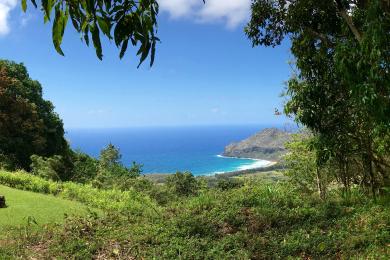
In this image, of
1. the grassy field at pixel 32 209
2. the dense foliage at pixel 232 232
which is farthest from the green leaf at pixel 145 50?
the grassy field at pixel 32 209

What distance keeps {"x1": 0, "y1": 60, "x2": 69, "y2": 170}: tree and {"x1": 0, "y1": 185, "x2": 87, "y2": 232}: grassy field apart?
13.0 m

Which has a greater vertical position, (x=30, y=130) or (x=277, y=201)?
(x=30, y=130)

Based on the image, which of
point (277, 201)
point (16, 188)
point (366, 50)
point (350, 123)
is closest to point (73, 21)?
point (366, 50)

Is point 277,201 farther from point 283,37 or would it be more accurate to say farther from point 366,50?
point 366,50

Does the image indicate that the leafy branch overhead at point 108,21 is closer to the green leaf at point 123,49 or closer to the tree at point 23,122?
the green leaf at point 123,49

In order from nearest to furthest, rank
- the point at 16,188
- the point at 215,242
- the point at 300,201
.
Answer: the point at 215,242 → the point at 300,201 → the point at 16,188

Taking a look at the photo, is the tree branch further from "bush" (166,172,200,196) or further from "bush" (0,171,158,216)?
"bush" (166,172,200,196)

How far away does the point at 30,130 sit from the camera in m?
27.8

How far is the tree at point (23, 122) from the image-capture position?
26.8 metres

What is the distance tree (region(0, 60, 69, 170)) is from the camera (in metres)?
26.8

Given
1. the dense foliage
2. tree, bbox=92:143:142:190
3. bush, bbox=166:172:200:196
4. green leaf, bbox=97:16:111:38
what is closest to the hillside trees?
the dense foliage

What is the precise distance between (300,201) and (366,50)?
234 inches

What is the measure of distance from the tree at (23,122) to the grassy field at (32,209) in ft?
42.7

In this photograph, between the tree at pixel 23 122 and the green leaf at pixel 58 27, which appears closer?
the green leaf at pixel 58 27
